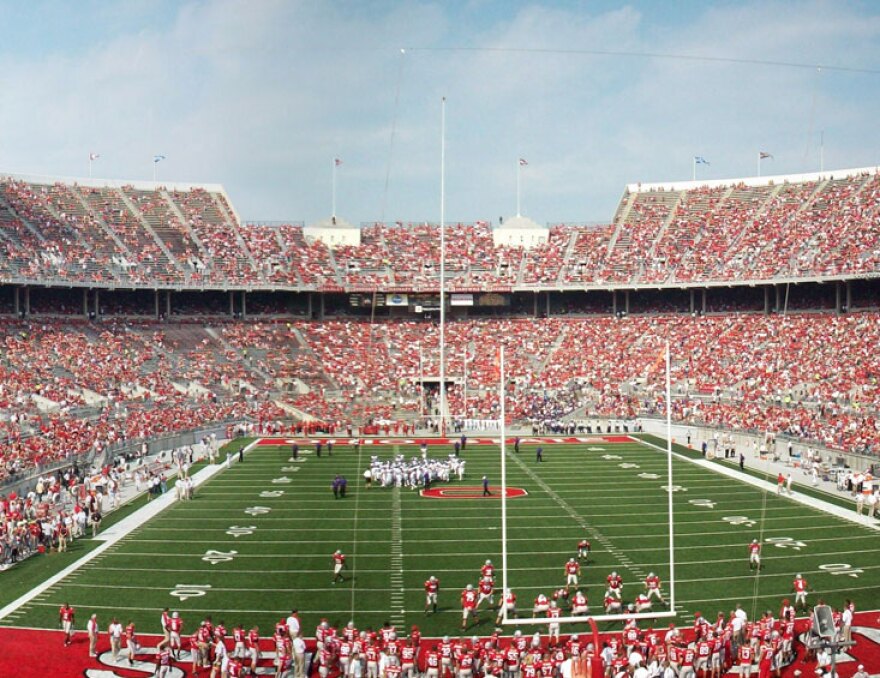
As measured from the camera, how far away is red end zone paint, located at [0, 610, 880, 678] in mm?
13423

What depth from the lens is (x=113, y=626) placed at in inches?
548

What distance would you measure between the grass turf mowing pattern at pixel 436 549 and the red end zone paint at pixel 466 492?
0.50m

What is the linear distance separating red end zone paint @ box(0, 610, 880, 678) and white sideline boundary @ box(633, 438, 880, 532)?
8.12 m

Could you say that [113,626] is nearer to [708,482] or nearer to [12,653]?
[12,653]

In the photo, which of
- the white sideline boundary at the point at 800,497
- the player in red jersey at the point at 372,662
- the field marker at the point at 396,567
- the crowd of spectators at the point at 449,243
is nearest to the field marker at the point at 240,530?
the field marker at the point at 396,567

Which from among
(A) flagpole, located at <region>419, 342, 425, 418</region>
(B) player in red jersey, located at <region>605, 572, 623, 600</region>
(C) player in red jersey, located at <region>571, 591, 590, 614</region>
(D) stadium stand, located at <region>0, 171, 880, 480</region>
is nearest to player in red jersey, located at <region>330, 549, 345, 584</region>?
(C) player in red jersey, located at <region>571, 591, 590, 614</region>

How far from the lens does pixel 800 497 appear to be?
26.4 meters

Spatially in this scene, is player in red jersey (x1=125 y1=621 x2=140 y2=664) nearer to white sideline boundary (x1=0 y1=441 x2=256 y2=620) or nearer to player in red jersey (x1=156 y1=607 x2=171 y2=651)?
player in red jersey (x1=156 y1=607 x2=171 y2=651)

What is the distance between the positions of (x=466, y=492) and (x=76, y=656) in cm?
1429

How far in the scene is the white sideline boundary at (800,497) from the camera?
916 inches

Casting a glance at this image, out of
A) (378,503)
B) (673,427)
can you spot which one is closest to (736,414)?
(673,427)

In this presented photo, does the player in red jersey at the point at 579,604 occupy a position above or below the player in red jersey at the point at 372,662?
above

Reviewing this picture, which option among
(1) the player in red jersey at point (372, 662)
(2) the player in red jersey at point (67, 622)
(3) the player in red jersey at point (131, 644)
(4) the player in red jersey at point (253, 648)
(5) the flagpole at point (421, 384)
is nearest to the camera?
(1) the player in red jersey at point (372, 662)

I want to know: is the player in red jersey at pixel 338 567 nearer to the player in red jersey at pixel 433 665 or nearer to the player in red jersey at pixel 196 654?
the player in red jersey at pixel 196 654
